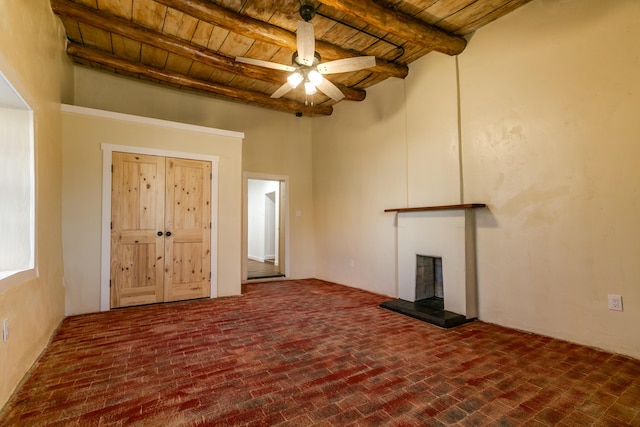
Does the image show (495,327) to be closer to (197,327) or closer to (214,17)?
(197,327)

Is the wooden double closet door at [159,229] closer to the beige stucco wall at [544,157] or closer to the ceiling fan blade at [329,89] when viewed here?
the ceiling fan blade at [329,89]

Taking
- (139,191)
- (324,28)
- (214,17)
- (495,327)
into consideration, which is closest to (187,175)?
(139,191)

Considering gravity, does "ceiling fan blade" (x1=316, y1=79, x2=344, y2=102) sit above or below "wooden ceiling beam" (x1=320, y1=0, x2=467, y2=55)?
below

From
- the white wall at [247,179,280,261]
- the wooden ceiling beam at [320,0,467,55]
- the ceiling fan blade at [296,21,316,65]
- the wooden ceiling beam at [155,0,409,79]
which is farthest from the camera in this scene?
the white wall at [247,179,280,261]

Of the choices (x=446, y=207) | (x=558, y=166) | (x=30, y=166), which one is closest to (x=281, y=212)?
(x=446, y=207)

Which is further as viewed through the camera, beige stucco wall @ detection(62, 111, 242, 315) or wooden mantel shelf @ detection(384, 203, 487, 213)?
beige stucco wall @ detection(62, 111, 242, 315)

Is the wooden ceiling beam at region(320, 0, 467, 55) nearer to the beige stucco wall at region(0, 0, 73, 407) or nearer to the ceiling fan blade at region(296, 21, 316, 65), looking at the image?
the ceiling fan blade at region(296, 21, 316, 65)

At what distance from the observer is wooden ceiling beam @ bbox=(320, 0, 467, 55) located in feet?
9.42

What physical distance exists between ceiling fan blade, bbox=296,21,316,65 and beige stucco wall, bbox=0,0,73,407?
201 centimetres

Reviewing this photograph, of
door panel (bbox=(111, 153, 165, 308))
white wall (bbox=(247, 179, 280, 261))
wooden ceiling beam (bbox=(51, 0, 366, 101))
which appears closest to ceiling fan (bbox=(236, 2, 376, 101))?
wooden ceiling beam (bbox=(51, 0, 366, 101))

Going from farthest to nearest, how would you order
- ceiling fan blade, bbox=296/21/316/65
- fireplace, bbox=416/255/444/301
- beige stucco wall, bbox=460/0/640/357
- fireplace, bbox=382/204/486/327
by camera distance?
fireplace, bbox=416/255/444/301 → fireplace, bbox=382/204/486/327 → ceiling fan blade, bbox=296/21/316/65 → beige stucco wall, bbox=460/0/640/357

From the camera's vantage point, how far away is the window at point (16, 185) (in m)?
2.12

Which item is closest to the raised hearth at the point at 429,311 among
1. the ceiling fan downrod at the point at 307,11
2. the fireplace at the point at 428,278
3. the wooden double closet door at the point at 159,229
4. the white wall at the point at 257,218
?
the fireplace at the point at 428,278

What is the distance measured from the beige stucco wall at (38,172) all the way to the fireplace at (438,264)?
3478 mm
